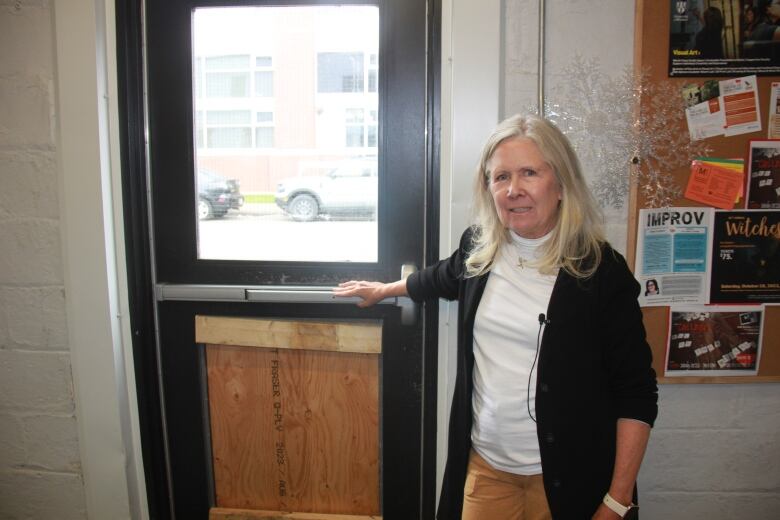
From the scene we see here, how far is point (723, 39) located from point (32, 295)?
2135 mm

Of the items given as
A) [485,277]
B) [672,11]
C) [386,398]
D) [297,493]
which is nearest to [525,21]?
[672,11]

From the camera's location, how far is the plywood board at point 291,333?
147cm

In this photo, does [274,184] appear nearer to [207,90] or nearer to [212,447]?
[207,90]

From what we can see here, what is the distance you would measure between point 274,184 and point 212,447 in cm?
91

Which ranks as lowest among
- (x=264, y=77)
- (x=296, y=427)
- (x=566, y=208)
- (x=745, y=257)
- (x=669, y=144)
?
(x=296, y=427)

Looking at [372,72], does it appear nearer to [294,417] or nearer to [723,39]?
[723,39]

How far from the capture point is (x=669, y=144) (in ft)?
4.17

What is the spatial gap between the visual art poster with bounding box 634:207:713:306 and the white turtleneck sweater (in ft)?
1.58

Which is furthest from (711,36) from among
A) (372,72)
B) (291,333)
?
(291,333)

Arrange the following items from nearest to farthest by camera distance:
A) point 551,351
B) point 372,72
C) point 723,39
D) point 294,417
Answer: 1. point 551,351
2. point 723,39
3. point 372,72
4. point 294,417

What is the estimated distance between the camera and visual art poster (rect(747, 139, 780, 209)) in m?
1.27

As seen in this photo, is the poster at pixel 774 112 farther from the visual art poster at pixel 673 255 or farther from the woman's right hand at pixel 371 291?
the woman's right hand at pixel 371 291

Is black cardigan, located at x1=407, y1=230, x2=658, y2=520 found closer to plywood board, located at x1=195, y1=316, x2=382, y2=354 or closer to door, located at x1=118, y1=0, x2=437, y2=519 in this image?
door, located at x1=118, y1=0, x2=437, y2=519

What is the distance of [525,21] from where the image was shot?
4.16 feet
